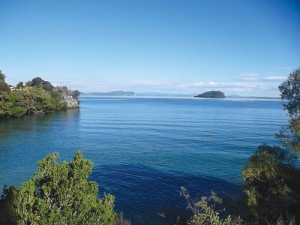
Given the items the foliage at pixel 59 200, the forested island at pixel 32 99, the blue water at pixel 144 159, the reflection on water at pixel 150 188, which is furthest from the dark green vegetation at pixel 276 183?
the forested island at pixel 32 99

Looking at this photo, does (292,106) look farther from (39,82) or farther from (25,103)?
(39,82)

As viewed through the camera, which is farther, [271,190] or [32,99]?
[32,99]

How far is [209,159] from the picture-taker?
41.1m

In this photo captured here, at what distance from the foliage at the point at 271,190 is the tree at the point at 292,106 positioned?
3.28 feet

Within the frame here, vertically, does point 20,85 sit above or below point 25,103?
above

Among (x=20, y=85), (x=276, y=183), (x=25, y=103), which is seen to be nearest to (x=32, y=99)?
(x=25, y=103)

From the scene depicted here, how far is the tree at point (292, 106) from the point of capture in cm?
1920

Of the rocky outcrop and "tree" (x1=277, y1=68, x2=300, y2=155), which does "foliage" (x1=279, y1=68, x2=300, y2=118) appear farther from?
the rocky outcrop

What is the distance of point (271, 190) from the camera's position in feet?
59.9

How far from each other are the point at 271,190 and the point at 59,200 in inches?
539

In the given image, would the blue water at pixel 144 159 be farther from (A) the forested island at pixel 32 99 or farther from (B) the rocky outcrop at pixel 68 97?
(B) the rocky outcrop at pixel 68 97

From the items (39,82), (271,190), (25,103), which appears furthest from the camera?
(39,82)

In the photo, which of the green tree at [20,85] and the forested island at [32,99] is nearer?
the forested island at [32,99]

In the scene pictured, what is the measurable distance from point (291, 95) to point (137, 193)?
17590 mm
